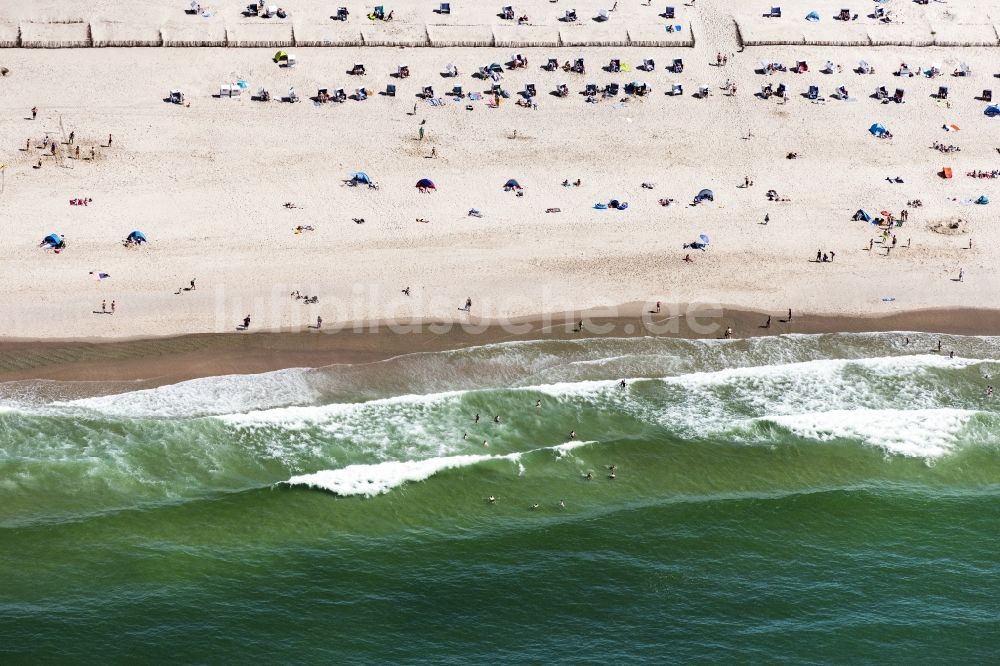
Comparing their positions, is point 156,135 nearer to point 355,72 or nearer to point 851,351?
point 355,72

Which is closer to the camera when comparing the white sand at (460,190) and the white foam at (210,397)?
the white foam at (210,397)

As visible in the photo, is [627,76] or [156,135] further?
[627,76]

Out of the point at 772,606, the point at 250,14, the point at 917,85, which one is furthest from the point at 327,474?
the point at 917,85

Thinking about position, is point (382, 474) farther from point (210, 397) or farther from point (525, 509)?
point (210, 397)

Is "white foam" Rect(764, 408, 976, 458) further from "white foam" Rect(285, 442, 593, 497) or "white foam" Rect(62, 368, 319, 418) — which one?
"white foam" Rect(62, 368, 319, 418)

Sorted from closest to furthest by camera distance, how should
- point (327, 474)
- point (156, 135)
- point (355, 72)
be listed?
point (327, 474) < point (156, 135) < point (355, 72)

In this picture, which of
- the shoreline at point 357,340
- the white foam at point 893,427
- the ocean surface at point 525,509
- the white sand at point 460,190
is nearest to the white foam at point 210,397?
the ocean surface at point 525,509

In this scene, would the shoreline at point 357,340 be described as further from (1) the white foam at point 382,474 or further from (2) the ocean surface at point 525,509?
(1) the white foam at point 382,474
